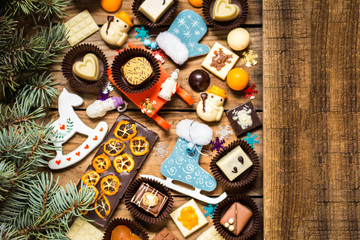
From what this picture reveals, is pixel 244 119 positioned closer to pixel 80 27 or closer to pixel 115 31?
pixel 115 31

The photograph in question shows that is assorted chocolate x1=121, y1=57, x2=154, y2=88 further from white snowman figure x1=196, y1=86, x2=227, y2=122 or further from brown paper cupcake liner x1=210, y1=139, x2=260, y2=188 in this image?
brown paper cupcake liner x1=210, y1=139, x2=260, y2=188

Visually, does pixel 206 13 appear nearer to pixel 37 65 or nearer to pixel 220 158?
pixel 220 158

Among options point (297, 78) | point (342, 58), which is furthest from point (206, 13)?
point (342, 58)

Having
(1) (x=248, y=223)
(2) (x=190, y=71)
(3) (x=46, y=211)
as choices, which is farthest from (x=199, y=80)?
(3) (x=46, y=211)

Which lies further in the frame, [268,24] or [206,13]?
[206,13]

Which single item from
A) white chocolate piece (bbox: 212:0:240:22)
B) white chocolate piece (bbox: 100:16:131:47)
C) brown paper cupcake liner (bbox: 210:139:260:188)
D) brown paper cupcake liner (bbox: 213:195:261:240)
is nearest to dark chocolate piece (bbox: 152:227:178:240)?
brown paper cupcake liner (bbox: 213:195:261:240)

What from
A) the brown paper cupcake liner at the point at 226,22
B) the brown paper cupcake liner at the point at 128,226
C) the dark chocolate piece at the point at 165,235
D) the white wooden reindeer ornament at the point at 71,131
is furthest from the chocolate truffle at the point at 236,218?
the brown paper cupcake liner at the point at 226,22
